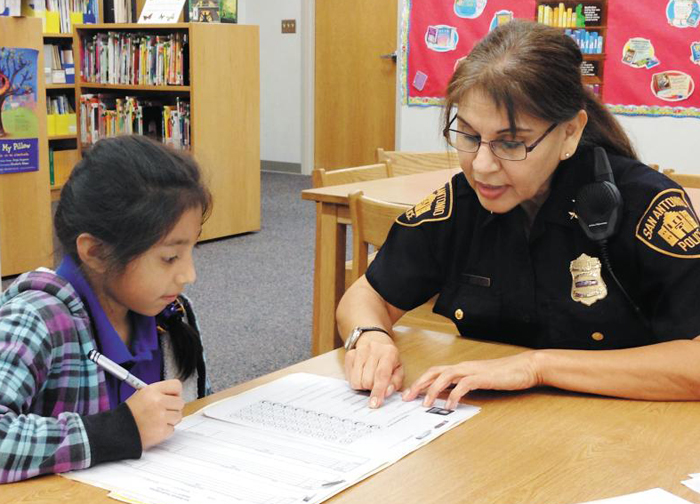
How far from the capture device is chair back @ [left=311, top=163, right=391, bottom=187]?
2898mm

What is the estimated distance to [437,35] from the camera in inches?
247

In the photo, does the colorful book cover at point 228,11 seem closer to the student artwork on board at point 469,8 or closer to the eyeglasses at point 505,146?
the student artwork on board at point 469,8

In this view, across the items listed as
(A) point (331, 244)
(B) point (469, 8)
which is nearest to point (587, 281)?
(A) point (331, 244)

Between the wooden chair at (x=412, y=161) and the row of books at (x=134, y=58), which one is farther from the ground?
the row of books at (x=134, y=58)

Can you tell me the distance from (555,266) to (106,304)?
2.13 feet

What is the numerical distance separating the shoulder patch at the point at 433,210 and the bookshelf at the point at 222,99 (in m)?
3.68

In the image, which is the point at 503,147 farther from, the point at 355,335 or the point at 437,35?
the point at 437,35

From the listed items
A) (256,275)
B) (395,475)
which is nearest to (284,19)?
(256,275)

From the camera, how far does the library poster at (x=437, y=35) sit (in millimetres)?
5969

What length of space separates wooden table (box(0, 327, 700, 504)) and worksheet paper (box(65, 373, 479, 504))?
24 mm

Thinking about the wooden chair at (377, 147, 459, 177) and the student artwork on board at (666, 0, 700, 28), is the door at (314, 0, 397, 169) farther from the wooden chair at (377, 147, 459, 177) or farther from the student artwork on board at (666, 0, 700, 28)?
the wooden chair at (377, 147, 459, 177)

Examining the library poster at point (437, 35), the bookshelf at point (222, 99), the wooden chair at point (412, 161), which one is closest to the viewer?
the wooden chair at point (412, 161)

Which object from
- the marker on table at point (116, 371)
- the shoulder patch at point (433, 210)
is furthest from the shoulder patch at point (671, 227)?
the marker on table at point (116, 371)

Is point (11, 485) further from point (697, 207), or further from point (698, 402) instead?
point (697, 207)
